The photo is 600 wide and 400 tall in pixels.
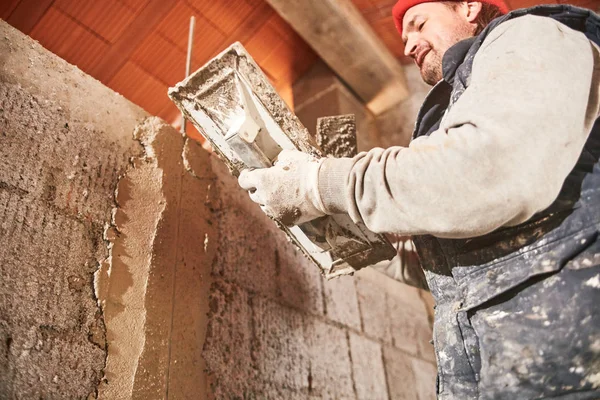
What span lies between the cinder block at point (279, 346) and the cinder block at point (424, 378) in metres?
1.13

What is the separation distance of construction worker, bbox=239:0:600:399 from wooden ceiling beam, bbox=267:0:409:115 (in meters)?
2.20

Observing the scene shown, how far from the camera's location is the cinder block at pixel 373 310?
2.55m

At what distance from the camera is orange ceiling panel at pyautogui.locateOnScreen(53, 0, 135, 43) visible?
2842mm

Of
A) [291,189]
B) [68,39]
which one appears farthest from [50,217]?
[68,39]

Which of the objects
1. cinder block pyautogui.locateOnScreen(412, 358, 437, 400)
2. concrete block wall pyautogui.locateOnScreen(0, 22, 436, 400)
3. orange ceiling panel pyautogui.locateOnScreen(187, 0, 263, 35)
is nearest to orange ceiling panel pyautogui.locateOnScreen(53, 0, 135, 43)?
orange ceiling panel pyautogui.locateOnScreen(187, 0, 263, 35)

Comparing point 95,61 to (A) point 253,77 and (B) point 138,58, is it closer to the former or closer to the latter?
(B) point 138,58

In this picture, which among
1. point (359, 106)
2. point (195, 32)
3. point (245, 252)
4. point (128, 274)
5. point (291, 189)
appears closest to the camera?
point (291, 189)

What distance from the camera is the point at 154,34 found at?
126 inches

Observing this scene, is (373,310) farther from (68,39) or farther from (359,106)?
(68,39)

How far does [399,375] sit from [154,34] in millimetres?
3153

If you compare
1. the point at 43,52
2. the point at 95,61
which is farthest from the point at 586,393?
the point at 95,61

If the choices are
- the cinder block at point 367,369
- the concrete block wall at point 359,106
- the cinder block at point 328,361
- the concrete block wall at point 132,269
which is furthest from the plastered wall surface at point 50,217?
the concrete block wall at point 359,106

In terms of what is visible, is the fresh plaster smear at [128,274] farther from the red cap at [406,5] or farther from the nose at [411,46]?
the red cap at [406,5]

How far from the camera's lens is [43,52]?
1507 mm
